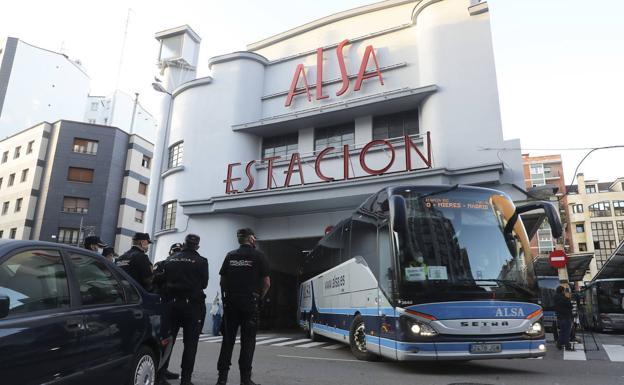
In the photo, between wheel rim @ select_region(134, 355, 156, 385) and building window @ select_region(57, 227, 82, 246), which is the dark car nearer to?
wheel rim @ select_region(134, 355, 156, 385)

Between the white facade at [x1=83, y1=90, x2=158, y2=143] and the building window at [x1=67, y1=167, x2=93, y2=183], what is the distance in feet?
52.3

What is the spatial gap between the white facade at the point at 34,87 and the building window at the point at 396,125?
164 ft

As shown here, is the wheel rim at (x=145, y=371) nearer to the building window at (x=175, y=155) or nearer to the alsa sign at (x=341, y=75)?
the alsa sign at (x=341, y=75)

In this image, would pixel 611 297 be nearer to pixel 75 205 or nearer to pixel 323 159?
pixel 323 159

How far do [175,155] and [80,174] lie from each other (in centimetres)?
2738

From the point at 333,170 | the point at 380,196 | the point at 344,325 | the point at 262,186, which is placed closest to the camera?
the point at 380,196

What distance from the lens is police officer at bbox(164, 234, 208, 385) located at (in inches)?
211

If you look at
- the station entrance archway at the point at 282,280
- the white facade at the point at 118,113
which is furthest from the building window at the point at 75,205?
the station entrance archway at the point at 282,280

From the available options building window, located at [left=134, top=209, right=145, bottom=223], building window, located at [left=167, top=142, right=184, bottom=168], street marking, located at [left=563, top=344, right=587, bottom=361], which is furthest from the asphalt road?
building window, located at [left=134, top=209, right=145, bottom=223]

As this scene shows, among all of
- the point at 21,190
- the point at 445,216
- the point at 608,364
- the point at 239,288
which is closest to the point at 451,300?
the point at 445,216

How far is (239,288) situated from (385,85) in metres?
14.5

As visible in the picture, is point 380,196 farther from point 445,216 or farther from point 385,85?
point 385,85

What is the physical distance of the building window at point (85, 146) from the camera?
148ft

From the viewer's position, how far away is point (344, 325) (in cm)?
986
